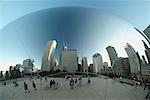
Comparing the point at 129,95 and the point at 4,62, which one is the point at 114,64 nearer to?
the point at 129,95

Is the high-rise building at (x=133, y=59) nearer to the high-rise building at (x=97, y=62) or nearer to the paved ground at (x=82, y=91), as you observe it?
the paved ground at (x=82, y=91)

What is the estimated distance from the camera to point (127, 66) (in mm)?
5641

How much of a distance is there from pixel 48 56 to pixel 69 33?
0.43m

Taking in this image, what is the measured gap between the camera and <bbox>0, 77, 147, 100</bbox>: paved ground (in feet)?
18.0

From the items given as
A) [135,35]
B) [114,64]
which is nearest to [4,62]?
[114,64]

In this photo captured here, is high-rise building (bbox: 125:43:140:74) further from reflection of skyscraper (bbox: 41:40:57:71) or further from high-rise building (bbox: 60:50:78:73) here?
reflection of skyscraper (bbox: 41:40:57:71)

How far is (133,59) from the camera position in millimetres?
5695

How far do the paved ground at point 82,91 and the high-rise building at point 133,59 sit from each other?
0.27m

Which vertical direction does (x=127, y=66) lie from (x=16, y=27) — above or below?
below

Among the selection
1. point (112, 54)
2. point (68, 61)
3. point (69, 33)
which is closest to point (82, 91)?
point (68, 61)

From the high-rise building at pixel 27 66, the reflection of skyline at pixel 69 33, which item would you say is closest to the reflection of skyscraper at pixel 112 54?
the reflection of skyline at pixel 69 33

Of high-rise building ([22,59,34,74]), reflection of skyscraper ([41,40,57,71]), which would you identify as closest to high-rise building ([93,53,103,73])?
reflection of skyscraper ([41,40,57,71])

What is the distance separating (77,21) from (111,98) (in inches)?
46.6

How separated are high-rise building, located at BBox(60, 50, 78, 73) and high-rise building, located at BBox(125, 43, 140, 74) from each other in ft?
2.52
